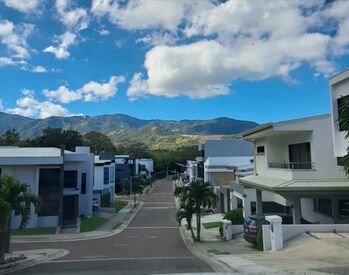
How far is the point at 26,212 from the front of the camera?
2053 cm

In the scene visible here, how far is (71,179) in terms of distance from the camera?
1618 inches

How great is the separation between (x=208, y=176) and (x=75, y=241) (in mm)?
30410

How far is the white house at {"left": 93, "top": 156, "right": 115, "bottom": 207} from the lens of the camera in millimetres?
55300

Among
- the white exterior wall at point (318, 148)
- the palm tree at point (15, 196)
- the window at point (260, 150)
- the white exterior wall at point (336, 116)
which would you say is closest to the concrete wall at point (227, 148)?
the window at point (260, 150)

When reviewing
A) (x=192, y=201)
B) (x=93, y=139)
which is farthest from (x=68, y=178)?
(x=93, y=139)

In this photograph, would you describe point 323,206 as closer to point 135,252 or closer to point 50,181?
point 135,252

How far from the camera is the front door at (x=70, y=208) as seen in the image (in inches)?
1580

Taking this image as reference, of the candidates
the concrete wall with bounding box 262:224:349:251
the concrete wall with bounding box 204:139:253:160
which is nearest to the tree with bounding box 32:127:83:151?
the concrete wall with bounding box 204:139:253:160

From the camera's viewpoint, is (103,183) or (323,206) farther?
(103,183)

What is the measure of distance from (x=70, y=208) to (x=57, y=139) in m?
54.7

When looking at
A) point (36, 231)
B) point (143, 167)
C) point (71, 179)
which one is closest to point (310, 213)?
point (36, 231)

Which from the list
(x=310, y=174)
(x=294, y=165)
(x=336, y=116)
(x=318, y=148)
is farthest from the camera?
(x=294, y=165)

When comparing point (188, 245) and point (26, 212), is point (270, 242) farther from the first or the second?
point (26, 212)

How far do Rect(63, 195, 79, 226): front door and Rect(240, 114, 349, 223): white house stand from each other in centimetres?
1833
